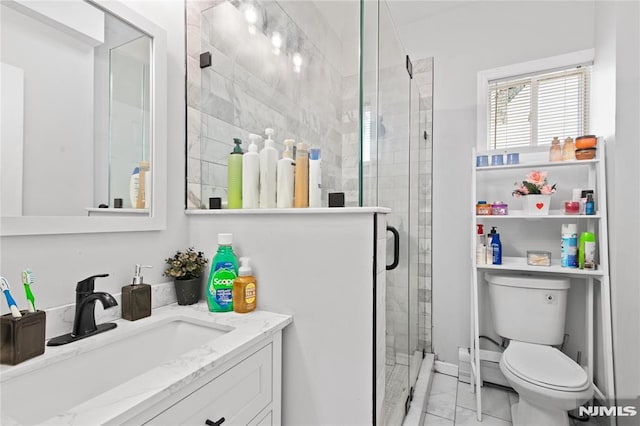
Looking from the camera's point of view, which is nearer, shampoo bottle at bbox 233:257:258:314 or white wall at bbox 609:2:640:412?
shampoo bottle at bbox 233:257:258:314

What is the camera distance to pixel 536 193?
1828 millimetres

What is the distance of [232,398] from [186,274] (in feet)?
1.75

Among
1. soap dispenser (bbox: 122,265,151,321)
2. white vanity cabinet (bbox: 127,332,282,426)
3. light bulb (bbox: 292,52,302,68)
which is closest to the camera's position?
white vanity cabinet (bbox: 127,332,282,426)

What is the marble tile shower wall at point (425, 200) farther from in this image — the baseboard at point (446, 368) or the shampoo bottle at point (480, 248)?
the shampoo bottle at point (480, 248)

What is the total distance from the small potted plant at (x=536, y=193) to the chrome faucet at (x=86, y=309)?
2113 millimetres

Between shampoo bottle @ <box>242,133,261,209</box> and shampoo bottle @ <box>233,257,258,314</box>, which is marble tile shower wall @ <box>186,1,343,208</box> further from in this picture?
shampoo bottle @ <box>233,257,258,314</box>

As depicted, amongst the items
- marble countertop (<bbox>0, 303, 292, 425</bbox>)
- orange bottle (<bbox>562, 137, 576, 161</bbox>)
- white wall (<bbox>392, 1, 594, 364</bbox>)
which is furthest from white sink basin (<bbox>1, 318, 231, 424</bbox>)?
orange bottle (<bbox>562, 137, 576, 161</bbox>)

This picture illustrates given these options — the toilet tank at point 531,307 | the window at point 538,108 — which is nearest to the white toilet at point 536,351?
the toilet tank at point 531,307

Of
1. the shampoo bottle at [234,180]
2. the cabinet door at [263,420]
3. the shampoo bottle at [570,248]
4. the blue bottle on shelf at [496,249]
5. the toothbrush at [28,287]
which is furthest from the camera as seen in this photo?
the blue bottle on shelf at [496,249]

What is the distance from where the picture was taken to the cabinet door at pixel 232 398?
0.64 m

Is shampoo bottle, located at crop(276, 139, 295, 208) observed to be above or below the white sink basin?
above

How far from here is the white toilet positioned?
1383 mm

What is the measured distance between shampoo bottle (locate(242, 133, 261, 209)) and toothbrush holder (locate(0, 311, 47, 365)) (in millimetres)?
654

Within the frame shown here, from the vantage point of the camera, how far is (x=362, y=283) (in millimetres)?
917
